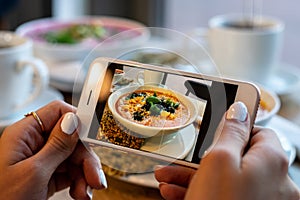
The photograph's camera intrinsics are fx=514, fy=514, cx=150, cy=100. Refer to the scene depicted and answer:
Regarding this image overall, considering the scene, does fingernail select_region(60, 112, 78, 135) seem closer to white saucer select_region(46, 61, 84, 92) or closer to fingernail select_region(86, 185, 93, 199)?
fingernail select_region(86, 185, 93, 199)

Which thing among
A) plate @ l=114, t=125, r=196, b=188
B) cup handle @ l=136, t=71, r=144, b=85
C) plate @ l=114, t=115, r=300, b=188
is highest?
cup handle @ l=136, t=71, r=144, b=85

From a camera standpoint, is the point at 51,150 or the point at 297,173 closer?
the point at 51,150

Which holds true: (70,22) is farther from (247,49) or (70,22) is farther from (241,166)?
(241,166)

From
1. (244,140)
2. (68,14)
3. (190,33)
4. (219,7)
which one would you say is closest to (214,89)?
(244,140)

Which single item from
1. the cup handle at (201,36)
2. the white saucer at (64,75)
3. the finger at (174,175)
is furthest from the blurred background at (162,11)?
the finger at (174,175)

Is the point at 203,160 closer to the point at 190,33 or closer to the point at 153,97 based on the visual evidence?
the point at 153,97

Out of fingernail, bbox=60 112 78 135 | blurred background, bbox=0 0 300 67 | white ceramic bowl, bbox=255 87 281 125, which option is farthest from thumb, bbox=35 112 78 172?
blurred background, bbox=0 0 300 67

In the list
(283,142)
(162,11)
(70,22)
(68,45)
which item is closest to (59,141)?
(283,142)
